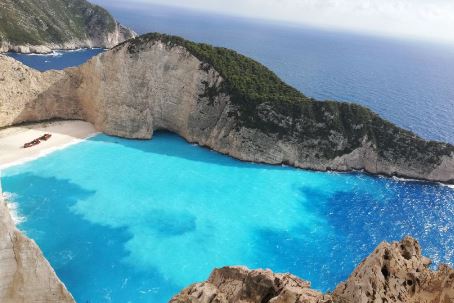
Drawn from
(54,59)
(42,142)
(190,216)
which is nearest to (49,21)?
(54,59)

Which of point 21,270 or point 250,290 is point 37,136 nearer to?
point 21,270

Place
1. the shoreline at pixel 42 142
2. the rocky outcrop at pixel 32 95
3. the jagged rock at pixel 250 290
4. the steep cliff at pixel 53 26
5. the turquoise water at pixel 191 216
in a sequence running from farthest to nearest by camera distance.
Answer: the steep cliff at pixel 53 26 → the rocky outcrop at pixel 32 95 → the shoreline at pixel 42 142 → the turquoise water at pixel 191 216 → the jagged rock at pixel 250 290

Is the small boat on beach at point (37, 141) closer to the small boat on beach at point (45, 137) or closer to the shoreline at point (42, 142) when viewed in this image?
the small boat on beach at point (45, 137)

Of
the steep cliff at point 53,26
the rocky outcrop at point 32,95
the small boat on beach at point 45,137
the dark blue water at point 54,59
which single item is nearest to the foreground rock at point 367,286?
the small boat on beach at point 45,137

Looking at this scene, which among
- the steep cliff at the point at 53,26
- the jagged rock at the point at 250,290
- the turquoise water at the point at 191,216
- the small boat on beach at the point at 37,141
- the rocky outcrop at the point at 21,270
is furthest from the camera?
the steep cliff at the point at 53,26

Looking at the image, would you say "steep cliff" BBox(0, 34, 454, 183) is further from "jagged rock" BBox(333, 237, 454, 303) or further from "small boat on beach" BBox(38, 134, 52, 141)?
"jagged rock" BBox(333, 237, 454, 303)

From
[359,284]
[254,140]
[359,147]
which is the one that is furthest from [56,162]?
[359,284]
